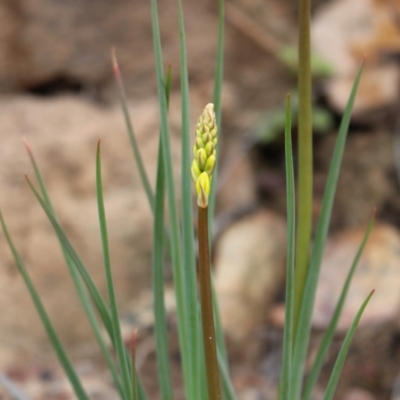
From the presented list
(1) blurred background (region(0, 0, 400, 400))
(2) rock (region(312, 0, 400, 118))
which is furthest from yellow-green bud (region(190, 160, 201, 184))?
(2) rock (region(312, 0, 400, 118))

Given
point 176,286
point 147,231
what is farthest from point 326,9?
point 176,286

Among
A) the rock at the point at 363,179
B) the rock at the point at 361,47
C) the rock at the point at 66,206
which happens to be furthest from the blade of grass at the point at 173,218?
the rock at the point at 361,47

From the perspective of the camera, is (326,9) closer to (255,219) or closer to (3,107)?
(255,219)

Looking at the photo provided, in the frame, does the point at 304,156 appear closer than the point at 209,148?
No

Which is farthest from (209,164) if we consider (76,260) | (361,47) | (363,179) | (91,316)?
(361,47)

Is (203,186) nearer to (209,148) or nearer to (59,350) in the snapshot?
(209,148)

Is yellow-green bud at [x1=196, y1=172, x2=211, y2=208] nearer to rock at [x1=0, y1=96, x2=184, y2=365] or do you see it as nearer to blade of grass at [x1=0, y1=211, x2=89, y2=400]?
blade of grass at [x1=0, y1=211, x2=89, y2=400]
